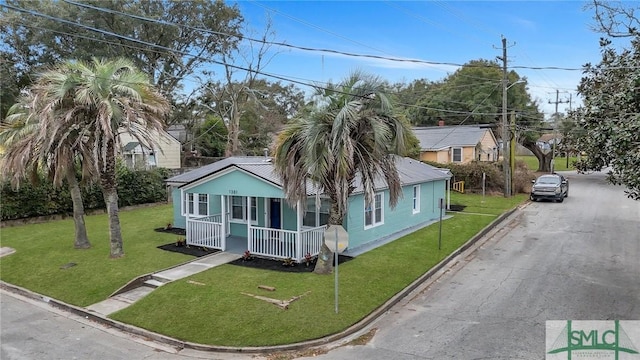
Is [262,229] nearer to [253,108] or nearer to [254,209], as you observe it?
[254,209]

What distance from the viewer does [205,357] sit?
877cm

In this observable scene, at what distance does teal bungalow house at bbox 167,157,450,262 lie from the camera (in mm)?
14445

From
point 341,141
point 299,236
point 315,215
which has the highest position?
point 341,141

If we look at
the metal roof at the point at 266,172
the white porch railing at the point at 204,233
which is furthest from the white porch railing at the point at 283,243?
the white porch railing at the point at 204,233

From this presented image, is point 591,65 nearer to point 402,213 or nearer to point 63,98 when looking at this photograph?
point 402,213

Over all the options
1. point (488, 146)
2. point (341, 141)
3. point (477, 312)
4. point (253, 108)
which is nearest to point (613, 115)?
point (477, 312)

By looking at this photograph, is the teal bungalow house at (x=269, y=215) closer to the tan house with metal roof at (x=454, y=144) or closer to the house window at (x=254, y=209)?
the house window at (x=254, y=209)

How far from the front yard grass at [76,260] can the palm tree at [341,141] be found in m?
5.55

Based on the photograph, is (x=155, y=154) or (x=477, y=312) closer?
(x=477, y=312)

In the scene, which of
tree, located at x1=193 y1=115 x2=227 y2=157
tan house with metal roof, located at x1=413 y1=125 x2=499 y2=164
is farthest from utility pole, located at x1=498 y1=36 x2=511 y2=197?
tree, located at x1=193 y1=115 x2=227 y2=157

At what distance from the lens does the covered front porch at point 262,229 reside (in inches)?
564

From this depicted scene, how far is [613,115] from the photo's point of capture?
35.3 feet

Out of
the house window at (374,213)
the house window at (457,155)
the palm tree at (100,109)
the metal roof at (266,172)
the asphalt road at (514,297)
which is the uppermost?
the palm tree at (100,109)

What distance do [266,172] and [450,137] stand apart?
101ft
